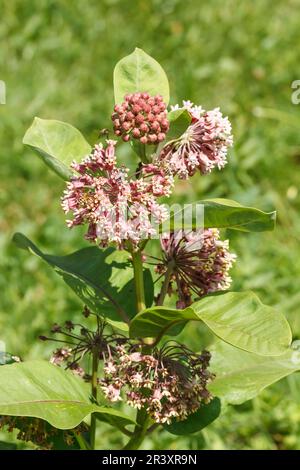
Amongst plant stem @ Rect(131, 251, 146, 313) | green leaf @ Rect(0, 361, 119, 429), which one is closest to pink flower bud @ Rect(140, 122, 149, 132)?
plant stem @ Rect(131, 251, 146, 313)

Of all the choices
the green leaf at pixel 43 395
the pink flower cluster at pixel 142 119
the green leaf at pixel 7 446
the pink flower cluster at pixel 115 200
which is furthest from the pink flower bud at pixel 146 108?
the green leaf at pixel 7 446

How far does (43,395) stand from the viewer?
1.84 metres

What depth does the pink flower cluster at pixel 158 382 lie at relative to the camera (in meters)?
1.93

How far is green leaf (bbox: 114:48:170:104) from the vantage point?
6.49 feet

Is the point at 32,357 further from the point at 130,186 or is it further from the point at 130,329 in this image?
the point at 130,186

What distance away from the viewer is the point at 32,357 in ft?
11.2

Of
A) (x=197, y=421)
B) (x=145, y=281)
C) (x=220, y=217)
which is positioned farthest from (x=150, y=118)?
(x=197, y=421)

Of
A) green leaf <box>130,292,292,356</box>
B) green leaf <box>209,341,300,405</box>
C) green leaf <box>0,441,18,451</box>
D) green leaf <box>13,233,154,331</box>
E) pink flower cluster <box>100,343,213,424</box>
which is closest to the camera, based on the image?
green leaf <box>130,292,292,356</box>

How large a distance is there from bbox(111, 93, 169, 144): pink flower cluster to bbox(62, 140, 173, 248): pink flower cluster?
0.05 meters

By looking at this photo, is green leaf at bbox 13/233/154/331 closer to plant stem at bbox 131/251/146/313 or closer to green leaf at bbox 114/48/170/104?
plant stem at bbox 131/251/146/313

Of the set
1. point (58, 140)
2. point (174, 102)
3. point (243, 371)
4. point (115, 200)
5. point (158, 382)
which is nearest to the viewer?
point (115, 200)

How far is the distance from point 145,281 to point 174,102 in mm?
2473

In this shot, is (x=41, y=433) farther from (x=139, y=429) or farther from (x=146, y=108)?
(x=146, y=108)

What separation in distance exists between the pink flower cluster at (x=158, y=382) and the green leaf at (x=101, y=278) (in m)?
0.11
